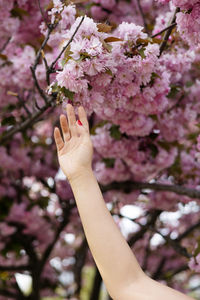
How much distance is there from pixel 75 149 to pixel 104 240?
1.35 feet

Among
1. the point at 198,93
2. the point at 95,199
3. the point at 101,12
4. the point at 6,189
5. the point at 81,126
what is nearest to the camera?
the point at 95,199

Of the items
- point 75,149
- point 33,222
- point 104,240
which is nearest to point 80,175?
point 75,149

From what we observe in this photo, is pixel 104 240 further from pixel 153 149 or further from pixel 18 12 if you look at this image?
pixel 18 12

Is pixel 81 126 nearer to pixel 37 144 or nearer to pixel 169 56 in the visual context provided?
pixel 169 56

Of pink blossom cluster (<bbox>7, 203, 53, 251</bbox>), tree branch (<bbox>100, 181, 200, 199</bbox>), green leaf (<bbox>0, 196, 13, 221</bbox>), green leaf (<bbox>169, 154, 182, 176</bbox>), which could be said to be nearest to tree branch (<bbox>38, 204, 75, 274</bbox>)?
pink blossom cluster (<bbox>7, 203, 53, 251</bbox>)

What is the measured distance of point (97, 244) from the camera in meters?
1.58

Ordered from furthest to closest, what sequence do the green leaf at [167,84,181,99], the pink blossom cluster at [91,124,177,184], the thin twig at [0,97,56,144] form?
the pink blossom cluster at [91,124,177,184] → the green leaf at [167,84,181,99] → the thin twig at [0,97,56,144]

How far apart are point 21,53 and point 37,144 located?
7.37ft

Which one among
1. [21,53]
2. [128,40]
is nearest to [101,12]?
[21,53]

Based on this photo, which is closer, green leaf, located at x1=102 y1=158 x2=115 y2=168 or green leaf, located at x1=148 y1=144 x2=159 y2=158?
green leaf, located at x1=148 y1=144 x2=159 y2=158

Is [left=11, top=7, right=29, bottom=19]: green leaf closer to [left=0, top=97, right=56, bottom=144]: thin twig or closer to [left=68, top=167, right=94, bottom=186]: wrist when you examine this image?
[left=0, top=97, right=56, bottom=144]: thin twig

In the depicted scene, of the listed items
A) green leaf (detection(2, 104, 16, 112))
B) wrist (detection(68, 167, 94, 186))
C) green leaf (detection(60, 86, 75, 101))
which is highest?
green leaf (detection(2, 104, 16, 112))

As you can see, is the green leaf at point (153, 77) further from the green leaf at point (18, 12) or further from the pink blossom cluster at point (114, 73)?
the green leaf at point (18, 12)

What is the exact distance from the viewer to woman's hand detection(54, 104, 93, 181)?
1.70m
